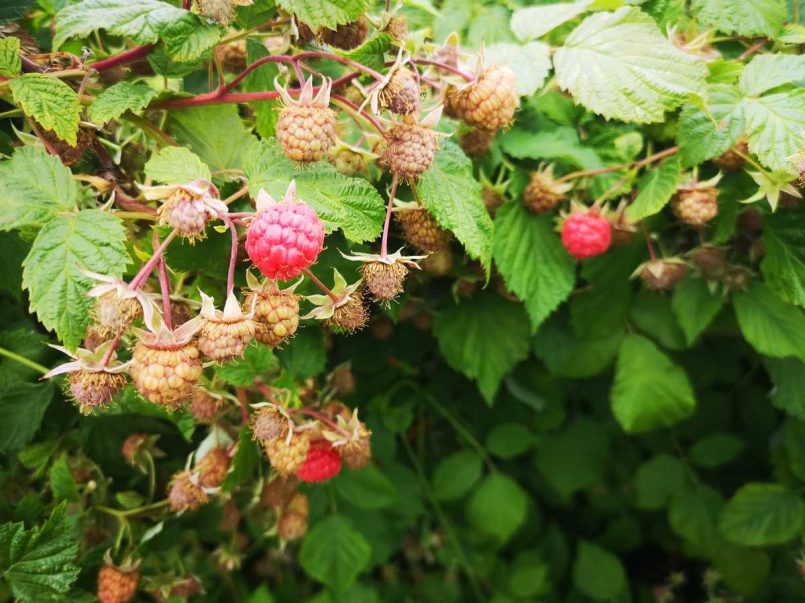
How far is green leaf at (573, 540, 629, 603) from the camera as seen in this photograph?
6.64ft

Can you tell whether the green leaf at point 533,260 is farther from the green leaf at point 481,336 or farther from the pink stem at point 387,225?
the pink stem at point 387,225

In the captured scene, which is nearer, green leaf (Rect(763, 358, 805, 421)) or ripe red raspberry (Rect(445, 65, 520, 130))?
ripe red raspberry (Rect(445, 65, 520, 130))

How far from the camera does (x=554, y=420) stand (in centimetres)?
190

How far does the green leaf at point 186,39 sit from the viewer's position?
2.67 feet

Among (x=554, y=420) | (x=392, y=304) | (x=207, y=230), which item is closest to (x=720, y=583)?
(x=554, y=420)

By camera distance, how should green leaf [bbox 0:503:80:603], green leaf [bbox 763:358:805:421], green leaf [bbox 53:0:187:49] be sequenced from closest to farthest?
green leaf [bbox 53:0:187:49] < green leaf [bbox 0:503:80:603] < green leaf [bbox 763:358:805:421]

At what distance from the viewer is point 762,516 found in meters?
1.67

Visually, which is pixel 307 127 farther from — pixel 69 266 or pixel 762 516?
pixel 762 516

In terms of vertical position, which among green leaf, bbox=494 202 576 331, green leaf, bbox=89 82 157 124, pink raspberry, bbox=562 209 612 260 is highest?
→ green leaf, bbox=89 82 157 124

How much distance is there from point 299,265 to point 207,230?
27 centimetres

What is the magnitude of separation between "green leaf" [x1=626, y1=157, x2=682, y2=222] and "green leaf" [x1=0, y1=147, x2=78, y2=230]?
0.85 metres

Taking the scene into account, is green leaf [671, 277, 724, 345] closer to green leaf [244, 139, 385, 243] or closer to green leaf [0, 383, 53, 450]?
green leaf [244, 139, 385, 243]

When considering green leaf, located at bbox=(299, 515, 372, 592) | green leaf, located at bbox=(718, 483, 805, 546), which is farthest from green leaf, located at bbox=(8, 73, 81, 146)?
green leaf, located at bbox=(718, 483, 805, 546)

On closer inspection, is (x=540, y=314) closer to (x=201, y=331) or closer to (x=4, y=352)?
A: (x=201, y=331)
